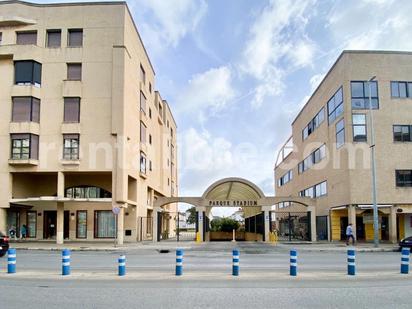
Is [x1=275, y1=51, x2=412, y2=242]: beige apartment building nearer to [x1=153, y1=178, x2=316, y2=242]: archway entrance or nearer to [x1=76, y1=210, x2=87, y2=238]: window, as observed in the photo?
[x1=153, y1=178, x2=316, y2=242]: archway entrance

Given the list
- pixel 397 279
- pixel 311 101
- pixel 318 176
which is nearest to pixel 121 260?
pixel 397 279

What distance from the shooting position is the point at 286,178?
2616 inches

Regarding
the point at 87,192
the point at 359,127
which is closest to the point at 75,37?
the point at 87,192

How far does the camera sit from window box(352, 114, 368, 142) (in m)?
35.2

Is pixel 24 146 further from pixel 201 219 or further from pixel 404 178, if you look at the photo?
pixel 404 178

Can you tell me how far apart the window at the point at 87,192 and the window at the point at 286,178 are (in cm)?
3090

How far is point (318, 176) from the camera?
4509cm

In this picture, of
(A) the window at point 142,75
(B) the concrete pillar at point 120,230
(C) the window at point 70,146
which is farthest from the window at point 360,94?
(C) the window at point 70,146

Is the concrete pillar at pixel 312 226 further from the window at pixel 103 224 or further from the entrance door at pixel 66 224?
the entrance door at pixel 66 224

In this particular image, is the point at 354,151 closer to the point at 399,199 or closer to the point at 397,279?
the point at 399,199

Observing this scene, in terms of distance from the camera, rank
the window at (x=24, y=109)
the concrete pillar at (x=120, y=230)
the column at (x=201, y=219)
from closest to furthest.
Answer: the concrete pillar at (x=120, y=230) < the window at (x=24, y=109) < the column at (x=201, y=219)

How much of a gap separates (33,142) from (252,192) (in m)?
19.9

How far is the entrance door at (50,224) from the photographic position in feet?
130

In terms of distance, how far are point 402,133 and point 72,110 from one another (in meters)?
27.1
